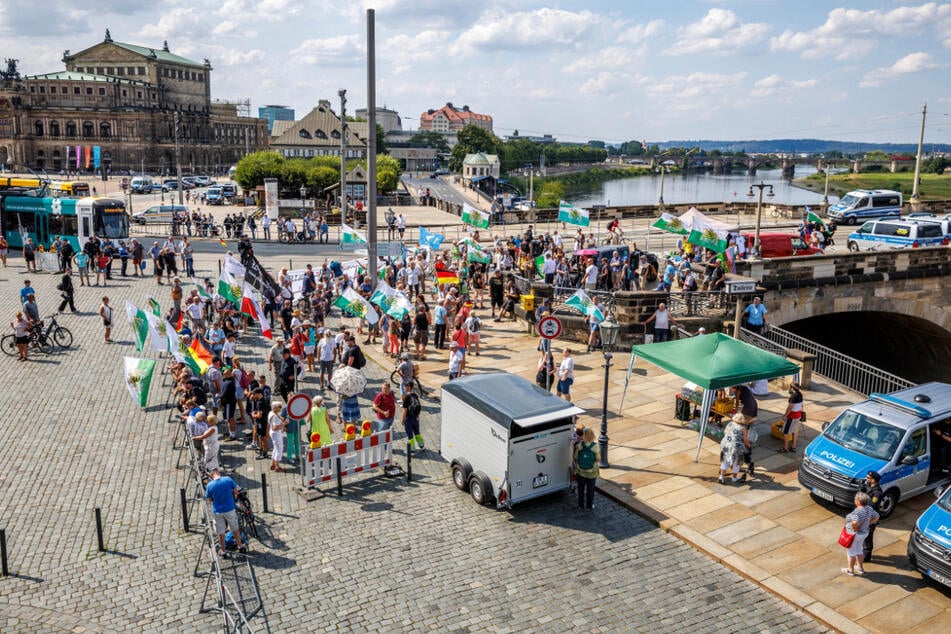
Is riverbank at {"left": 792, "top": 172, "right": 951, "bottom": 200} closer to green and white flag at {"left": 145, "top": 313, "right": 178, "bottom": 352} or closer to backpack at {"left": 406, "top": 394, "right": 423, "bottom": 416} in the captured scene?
backpack at {"left": 406, "top": 394, "right": 423, "bottom": 416}

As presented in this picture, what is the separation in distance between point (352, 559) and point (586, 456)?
3.74m

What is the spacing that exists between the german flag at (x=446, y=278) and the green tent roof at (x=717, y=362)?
9.38 meters

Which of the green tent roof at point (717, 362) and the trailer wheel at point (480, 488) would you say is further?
the green tent roof at point (717, 362)

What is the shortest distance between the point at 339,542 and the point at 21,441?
7.28 m

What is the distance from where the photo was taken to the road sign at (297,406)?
530 inches

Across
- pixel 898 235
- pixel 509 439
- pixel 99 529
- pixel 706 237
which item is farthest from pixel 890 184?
pixel 99 529

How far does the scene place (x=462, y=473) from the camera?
13320mm

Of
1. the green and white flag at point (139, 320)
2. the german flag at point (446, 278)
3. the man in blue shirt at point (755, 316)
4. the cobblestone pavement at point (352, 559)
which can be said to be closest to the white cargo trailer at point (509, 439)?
the cobblestone pavement at point (352, 559)

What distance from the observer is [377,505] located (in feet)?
42.2

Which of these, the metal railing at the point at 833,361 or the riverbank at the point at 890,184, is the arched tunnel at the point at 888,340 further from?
the riverbank at the point at 890,184

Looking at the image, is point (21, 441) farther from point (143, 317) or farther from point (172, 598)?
point (172, 598)

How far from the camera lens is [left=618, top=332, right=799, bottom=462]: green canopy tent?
47.5 ft

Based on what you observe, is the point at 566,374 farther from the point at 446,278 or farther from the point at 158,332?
the point at 158,332

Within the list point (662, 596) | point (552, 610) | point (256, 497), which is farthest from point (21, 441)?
point (662, 596)
